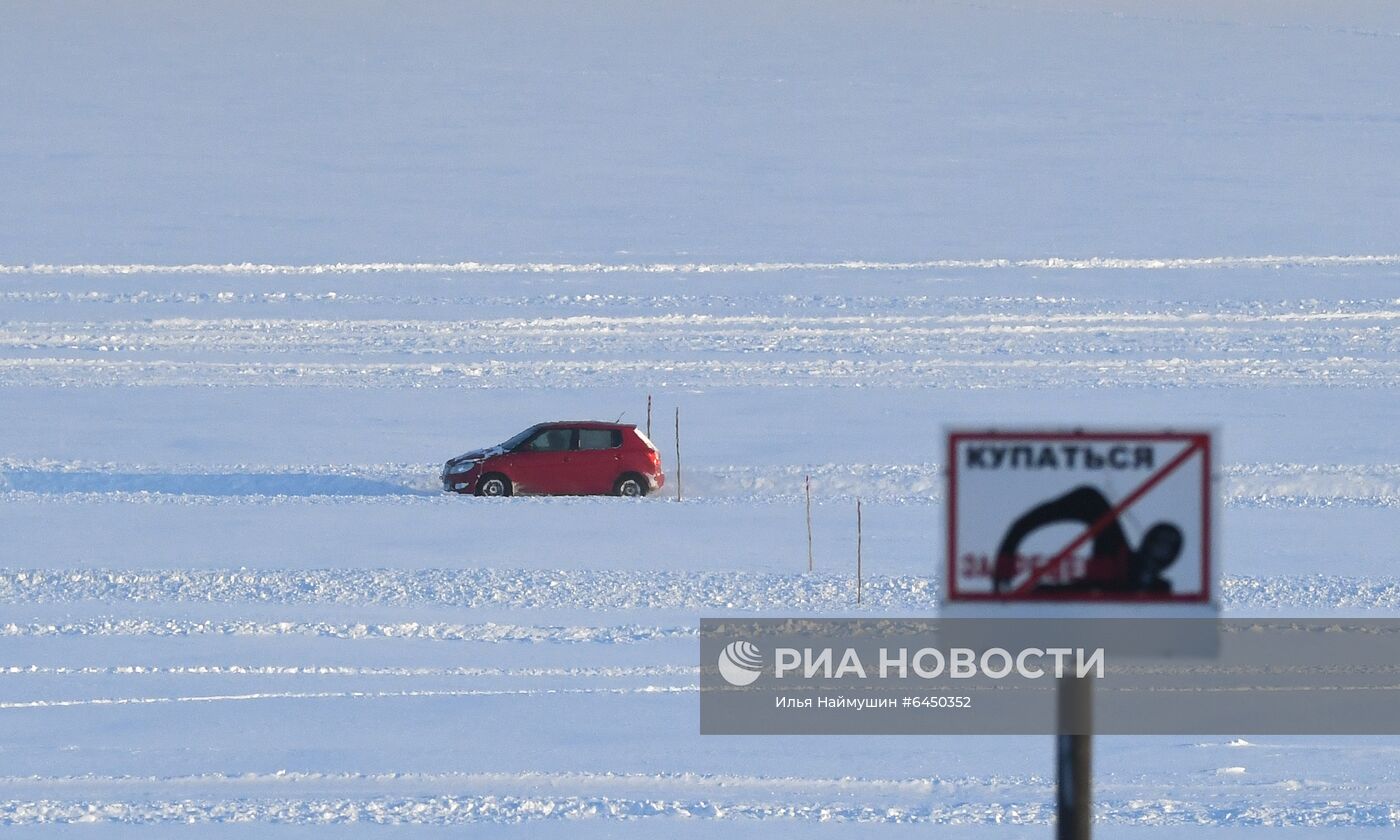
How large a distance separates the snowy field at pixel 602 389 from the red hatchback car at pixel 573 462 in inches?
17.7

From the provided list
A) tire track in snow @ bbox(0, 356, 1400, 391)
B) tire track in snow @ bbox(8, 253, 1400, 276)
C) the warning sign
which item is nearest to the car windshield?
tire track in snow @ bbox(0, 356, 1400, 391)

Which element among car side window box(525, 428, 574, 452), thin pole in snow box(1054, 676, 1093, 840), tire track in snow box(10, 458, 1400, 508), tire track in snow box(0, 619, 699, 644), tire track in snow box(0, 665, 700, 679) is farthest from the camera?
car side window box(525, 428, 574, 452)

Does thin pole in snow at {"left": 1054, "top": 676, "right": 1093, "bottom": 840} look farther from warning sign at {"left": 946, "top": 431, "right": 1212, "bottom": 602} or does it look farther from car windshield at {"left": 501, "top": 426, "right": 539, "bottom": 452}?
car windshield at {"left": 501, "top": 426, "right": 539, "bottom": 452}

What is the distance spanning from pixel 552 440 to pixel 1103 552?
1505cm

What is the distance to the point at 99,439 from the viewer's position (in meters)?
18.8

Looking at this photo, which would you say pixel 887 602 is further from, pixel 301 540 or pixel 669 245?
pixel 669 245

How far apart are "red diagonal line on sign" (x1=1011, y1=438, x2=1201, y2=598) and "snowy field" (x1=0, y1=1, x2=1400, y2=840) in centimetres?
289

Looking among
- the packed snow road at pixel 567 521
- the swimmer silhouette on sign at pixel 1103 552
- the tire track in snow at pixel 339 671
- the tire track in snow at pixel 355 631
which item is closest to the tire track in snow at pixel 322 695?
the packed snow road at pixel 567 521

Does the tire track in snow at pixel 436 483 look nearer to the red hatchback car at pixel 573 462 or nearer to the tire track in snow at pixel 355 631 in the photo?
the red hatchback car at pixel 573 462

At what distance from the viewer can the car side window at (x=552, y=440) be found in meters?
17.7

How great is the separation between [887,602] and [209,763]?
17.1ft

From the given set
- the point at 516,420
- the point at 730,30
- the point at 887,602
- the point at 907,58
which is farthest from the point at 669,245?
the point at 730,30

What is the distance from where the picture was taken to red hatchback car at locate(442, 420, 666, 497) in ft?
56.9

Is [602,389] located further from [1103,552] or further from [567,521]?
[1103,552]
